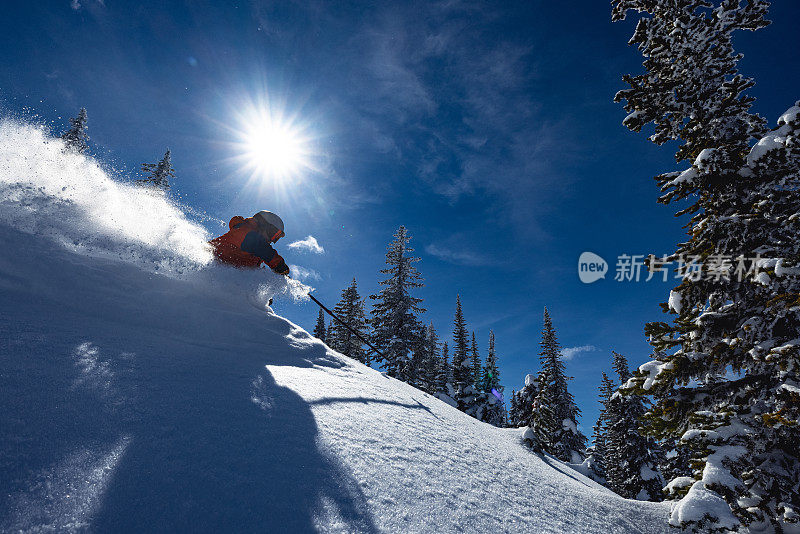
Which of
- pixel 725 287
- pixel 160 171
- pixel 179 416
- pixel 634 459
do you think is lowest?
pixel 634 459

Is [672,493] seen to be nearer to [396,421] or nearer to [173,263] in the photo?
[396,421]

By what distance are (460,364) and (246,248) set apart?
3094 cm

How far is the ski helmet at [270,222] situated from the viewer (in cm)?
766

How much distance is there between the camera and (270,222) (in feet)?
25.2

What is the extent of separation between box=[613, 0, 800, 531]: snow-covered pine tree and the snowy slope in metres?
1.03

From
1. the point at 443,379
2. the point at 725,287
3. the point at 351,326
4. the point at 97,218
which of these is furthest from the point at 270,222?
the point at 443,379

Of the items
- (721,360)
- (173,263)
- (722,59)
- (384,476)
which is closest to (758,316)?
(721,360)

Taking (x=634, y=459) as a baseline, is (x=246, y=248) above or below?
above

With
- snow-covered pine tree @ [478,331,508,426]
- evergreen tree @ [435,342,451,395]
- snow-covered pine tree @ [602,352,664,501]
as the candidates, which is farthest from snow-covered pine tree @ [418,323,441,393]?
snow-covered pine tree @ [602,352,664,501]

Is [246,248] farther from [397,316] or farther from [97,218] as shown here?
[397,316]

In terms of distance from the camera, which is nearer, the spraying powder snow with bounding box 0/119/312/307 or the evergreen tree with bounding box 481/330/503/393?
the spraying powder snow with bounding box 0/119/312/307

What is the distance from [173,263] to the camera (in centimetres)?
597

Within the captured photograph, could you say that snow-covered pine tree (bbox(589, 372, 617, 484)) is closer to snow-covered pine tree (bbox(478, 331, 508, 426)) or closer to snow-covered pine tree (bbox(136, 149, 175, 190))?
snow-covered pine tree (bbox(478, 331, 508, 426))

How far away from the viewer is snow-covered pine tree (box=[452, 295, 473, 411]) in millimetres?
31717
